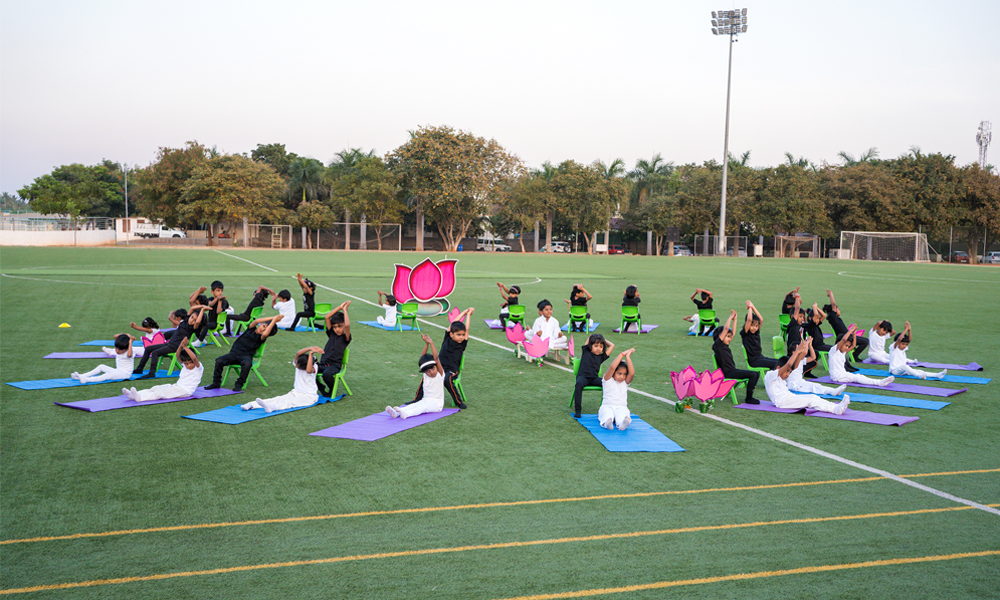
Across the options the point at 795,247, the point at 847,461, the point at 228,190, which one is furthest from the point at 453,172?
the point at 847,461

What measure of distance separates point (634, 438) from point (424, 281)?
1002cm

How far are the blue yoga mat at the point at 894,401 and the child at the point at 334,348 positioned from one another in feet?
21.8

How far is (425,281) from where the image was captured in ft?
55.5

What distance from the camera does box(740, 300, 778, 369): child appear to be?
9.70 m

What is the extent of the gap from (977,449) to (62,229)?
77131 millimetres

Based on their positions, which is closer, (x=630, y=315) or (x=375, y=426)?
(x=375, y=426)

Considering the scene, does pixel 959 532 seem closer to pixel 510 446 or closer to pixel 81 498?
pixel 510 446

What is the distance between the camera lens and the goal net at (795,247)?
6725 cm

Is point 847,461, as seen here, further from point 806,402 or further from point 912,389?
point 912,389

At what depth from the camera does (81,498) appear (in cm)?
562

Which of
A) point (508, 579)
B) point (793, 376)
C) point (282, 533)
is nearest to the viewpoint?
point (508, 579)

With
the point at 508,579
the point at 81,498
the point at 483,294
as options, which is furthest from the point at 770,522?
the point at 483,294

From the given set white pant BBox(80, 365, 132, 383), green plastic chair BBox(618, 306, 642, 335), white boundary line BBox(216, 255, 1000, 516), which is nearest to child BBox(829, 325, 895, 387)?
white boundary line BBox(216, 255, 1000, 516)

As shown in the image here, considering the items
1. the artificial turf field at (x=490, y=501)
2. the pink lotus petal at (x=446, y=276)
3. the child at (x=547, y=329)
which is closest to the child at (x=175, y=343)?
the artificial turf field at (x=490, y=501)
